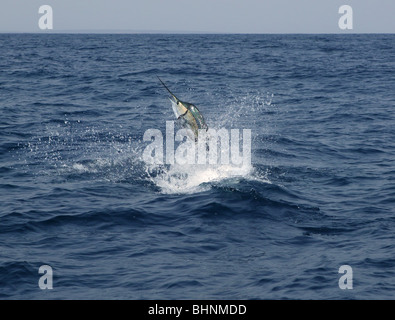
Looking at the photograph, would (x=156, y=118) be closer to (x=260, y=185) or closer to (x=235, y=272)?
(x=260, y=185)

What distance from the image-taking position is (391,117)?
28547 mm

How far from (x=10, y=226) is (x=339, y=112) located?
2028 centimetres

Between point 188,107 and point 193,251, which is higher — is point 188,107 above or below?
above

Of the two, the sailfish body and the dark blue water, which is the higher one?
the sailfish body

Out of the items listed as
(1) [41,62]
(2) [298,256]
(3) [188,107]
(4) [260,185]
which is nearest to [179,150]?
(4) [260,185]

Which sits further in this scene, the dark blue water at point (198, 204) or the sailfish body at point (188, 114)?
the sailfish body at point (188, 114)

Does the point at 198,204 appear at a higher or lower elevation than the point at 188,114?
lower

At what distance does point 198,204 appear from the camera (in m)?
15.5

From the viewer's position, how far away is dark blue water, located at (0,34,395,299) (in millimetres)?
11109

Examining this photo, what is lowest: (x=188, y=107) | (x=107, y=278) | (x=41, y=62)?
(x=107, y=278)

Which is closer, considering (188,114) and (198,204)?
(188,114)

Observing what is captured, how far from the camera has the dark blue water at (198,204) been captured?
11.1 metres

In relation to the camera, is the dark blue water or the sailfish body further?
the sailfish body

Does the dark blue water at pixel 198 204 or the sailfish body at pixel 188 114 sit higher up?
the sailfish body at pixel 188 114
